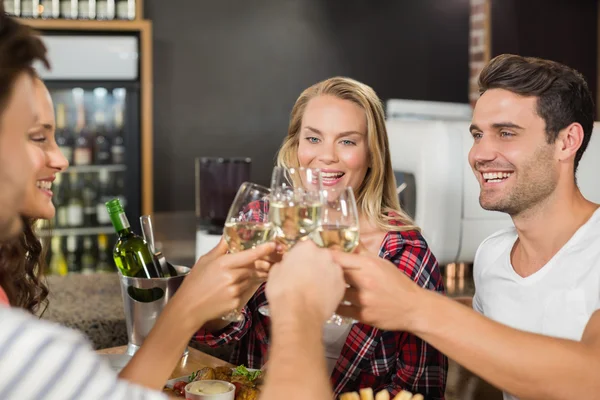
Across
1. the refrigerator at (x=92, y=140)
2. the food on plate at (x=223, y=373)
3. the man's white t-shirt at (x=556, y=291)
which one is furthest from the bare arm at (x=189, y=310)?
the refrigerator at (x=92, y=140)

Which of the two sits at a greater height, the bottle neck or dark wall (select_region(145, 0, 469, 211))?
dark wall (select_region(145, 0, 469, 211))

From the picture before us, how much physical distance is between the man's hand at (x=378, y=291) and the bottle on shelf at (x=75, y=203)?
457cm

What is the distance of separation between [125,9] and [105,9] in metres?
0.16

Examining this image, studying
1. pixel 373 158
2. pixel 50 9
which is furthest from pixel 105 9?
pixel 373 158

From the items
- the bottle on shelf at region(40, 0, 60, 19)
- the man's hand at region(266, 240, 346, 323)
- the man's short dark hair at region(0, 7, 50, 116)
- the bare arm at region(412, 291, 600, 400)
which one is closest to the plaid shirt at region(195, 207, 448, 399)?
the bare arm at region(412, 291, 600, 400)

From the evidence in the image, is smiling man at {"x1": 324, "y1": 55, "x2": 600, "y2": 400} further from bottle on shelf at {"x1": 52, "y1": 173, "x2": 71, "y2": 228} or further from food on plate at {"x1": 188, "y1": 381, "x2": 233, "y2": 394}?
bottle on shelf at {"x1": 52, "y1": 173, "x2": 71, "y2": 228}

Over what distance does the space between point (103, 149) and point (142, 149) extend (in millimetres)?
302

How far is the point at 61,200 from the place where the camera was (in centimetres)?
557

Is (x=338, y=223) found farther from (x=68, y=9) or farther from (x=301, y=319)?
(x=68, y=9)

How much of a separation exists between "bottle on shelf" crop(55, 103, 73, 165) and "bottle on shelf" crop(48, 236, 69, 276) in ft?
2.12

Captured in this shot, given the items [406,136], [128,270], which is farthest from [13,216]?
[406,136]

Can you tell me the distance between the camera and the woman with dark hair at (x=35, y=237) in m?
1.44

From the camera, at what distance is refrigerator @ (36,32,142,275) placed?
5434 millimetres

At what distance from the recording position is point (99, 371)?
835 millimetres
